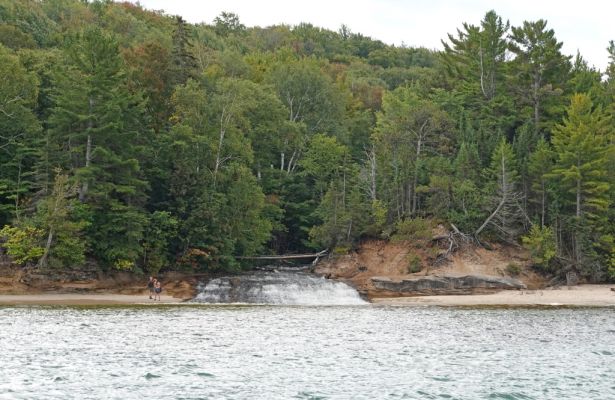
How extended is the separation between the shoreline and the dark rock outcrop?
1.11 m

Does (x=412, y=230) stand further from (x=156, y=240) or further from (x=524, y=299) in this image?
(x=156, y=240)

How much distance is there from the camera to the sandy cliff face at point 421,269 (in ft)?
182

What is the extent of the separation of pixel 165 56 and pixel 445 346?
158ft

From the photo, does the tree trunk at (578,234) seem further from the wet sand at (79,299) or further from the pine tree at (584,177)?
the wet sand at (79,299)

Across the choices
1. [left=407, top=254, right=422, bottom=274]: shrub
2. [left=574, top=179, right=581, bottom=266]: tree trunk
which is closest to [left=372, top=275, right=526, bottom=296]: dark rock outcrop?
[left=407, top=254, right=422, bottom=274]: shrub

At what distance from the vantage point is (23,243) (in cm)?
4862

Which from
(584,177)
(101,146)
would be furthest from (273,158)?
(584,177)

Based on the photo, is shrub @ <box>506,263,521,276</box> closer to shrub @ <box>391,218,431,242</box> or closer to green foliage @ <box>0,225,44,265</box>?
shrub @ <box>391,218,431,242</box>

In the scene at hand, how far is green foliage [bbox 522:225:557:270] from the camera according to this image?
59.4 metres

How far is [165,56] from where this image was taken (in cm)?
6769

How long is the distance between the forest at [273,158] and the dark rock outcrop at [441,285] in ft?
21.4

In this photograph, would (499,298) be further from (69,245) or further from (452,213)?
(69,245)

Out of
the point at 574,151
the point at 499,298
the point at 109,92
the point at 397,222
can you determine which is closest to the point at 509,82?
the point at 574,151

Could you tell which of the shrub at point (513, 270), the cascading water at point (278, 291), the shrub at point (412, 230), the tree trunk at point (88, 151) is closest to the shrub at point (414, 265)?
the shrub at point (412, 230)
